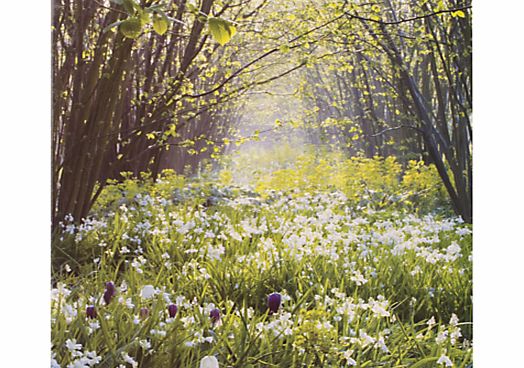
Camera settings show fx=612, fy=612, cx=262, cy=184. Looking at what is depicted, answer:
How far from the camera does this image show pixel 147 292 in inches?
95.8

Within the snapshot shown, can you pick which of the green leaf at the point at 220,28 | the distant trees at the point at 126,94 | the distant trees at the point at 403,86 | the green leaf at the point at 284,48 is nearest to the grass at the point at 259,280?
the distant trees at the point at 126,94

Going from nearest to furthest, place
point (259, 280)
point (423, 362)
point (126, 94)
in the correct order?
1. point (423, 362)
2. point (259, 280)
3. point (126, 94)

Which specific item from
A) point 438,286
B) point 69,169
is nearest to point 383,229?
point 438,286

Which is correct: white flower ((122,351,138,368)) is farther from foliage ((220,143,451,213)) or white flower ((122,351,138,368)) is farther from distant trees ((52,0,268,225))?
foliage ((220,143,451,213))

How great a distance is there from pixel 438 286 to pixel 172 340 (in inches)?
43.4

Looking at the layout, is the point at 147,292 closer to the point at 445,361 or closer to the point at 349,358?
the point at 349,358

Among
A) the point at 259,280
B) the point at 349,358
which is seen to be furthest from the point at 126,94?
the point at 349,358

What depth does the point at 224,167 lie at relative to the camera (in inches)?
99.3

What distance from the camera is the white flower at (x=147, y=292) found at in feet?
7.97

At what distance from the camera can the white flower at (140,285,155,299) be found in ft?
7.97

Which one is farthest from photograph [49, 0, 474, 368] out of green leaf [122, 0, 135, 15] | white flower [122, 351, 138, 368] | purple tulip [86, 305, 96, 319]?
green leaf [122, 0, 135, 15]

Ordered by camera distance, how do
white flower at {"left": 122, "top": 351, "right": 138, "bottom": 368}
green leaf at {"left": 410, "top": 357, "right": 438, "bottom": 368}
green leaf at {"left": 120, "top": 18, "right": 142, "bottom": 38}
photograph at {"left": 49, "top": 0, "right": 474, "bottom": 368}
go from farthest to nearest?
1. photograph at {"left": 49, "top": 0, "right": 474, "bottom": 368}
2. green leaf at {"left": 410, "top": 357, "right": 438, "bottom": 368}
3. white flower at {"left": 122, "top": 351, "right": 138, "bottom": 368}
4. green leaf at {"left": 120, "top": 18, "right": 142, "bottom": 38}

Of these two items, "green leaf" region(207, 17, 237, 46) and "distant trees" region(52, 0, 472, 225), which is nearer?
"green leaf" region(207, 17, 237, 46)

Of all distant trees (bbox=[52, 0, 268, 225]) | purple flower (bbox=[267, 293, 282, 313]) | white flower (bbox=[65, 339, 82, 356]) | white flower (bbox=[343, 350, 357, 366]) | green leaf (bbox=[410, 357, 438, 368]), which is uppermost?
distant trees (bbox=[52, 0, 268, 225])
